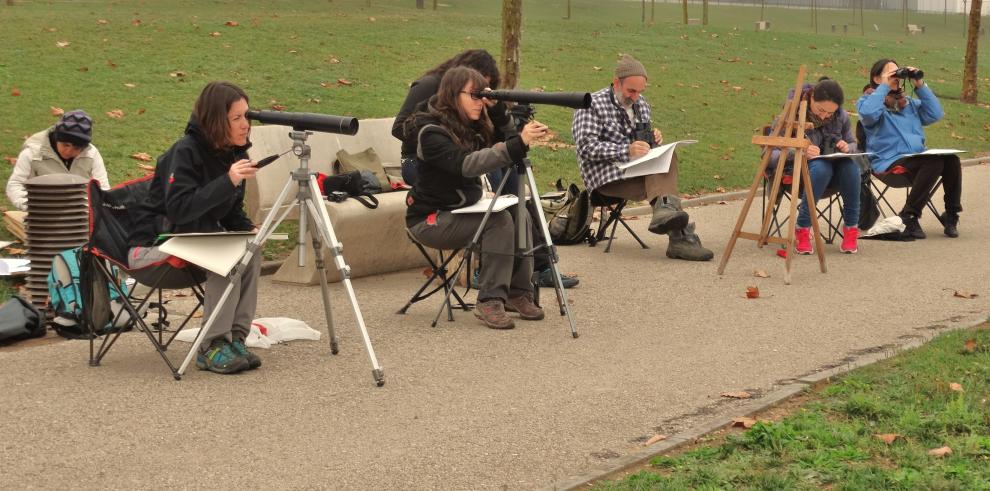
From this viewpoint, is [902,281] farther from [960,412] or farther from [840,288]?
[960,412]

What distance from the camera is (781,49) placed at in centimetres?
3425

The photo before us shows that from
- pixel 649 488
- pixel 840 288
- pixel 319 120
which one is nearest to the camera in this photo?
pixel 649 488

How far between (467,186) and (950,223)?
5751mm

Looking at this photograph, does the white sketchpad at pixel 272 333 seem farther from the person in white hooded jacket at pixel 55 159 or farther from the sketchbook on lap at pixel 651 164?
the sketchbook on lap at pixel 651 164

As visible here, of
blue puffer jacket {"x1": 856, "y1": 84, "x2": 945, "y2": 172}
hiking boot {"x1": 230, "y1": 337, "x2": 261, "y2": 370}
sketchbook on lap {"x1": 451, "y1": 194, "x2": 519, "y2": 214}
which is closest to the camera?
hiking boot {"x1": 230, "y1": 337, "x2": 261, "y2": 370}

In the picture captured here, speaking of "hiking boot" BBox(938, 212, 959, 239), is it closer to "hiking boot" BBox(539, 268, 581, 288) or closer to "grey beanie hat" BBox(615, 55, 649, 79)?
"grey beanie hat" BBox(615, 55, 649, 79)

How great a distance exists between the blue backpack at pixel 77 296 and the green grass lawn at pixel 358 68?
484 centimetres

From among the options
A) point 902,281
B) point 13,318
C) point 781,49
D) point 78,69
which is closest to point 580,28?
point 781,49

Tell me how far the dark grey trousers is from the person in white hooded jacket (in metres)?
2.59

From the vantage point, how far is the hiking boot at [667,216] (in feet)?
34.9

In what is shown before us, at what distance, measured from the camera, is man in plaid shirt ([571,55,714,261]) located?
35.0ft

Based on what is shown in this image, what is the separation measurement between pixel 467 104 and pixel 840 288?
320cm

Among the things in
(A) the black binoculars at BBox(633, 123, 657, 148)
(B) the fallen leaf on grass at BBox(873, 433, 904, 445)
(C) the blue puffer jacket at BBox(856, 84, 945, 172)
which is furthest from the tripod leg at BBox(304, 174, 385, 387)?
(C) the blue puffer jacket at BBox(856, 84, 945, 172)

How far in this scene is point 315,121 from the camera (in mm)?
6445
